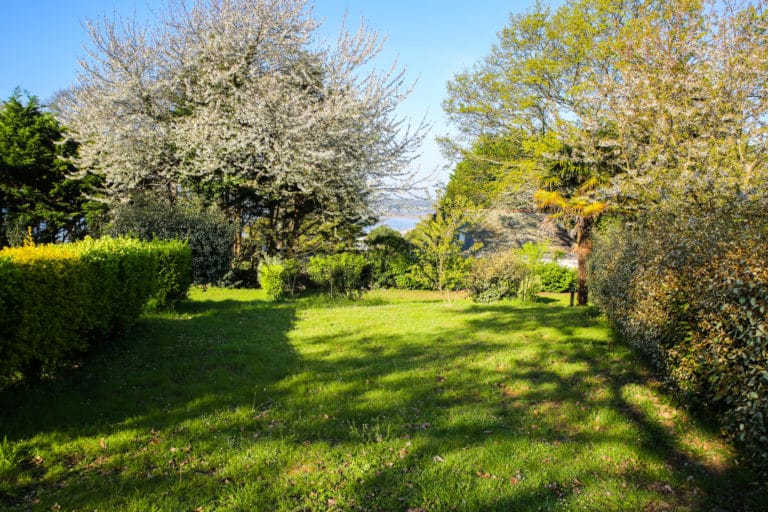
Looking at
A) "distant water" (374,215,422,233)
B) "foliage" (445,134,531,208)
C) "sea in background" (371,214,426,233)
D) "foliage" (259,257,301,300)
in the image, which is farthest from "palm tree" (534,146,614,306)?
"foliage" (259,257,301,300)

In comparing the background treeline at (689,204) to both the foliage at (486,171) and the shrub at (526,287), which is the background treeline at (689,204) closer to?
the shrub at (526,287)

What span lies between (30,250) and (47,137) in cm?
1598

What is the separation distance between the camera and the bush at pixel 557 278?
18739 millimetres

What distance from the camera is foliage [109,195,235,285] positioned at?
44.7ft

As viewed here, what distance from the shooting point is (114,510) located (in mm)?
2693

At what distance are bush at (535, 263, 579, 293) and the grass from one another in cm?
1255

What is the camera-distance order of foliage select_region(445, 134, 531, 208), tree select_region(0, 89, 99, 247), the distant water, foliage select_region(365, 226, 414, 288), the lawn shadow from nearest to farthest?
the lawn shadow < tree select_region(0, 89, 99, 247) < foliage select_region(365, 226, 414, 288) < the distant water < foliage select_region(445, 134, 531, 208)

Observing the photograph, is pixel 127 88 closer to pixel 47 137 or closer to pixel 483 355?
pixel 47 137

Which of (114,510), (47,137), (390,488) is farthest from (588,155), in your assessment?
(47,137)

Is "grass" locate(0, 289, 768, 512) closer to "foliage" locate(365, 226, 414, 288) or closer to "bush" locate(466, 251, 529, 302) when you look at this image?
"bush" locate(466, 251, 529, 302)

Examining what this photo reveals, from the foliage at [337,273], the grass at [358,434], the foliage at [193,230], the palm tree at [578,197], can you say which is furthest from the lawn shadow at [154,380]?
the palm tree at [578,197]

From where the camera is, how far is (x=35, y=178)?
17.0 m

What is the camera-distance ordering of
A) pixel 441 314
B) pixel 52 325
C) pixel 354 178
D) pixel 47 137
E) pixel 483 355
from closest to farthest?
pixel 52 325, pixel 483 355, pixel 441 314, pixel 354 178, pixel 47 137

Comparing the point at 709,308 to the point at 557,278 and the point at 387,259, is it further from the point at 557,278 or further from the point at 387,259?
the point at 557,278
